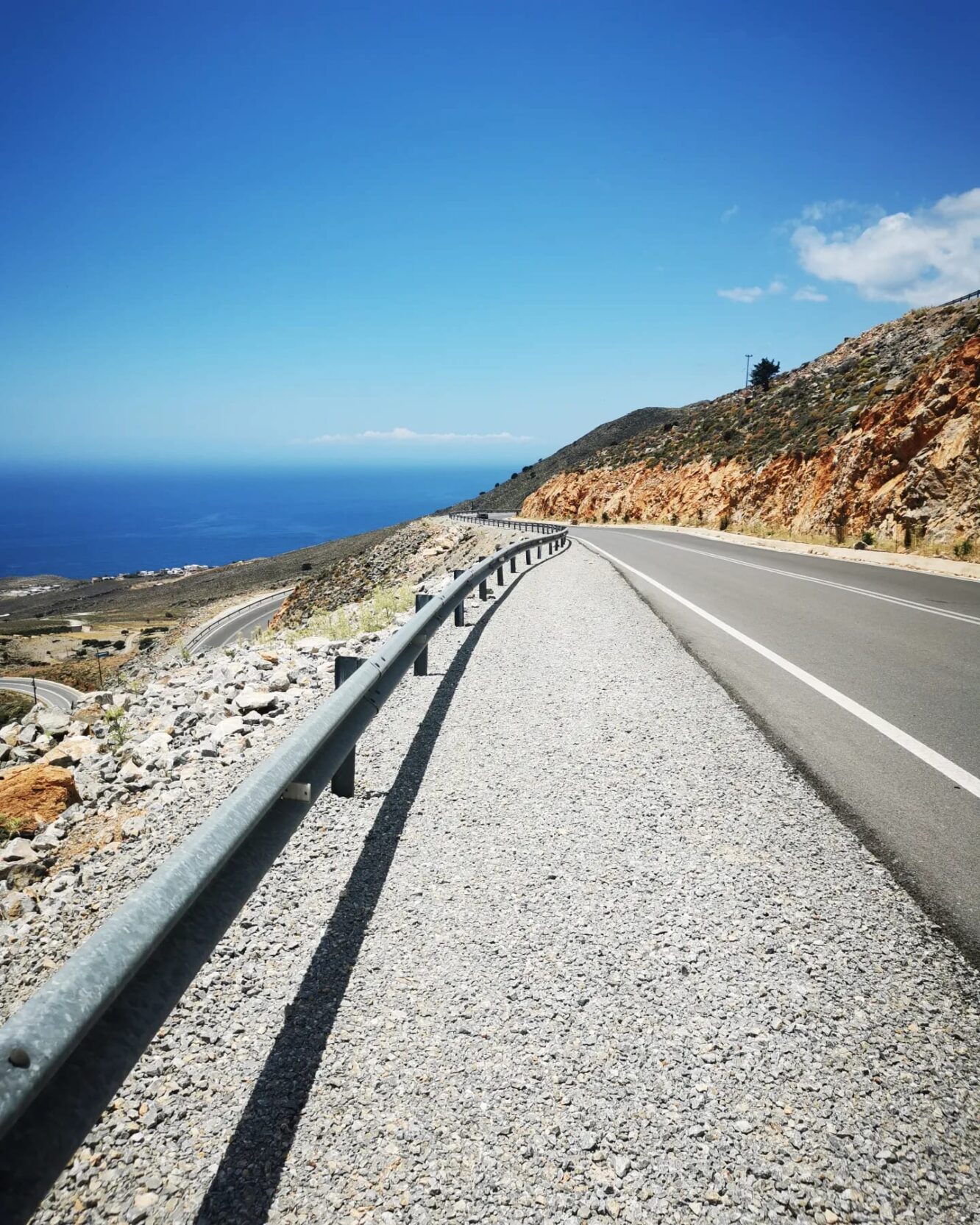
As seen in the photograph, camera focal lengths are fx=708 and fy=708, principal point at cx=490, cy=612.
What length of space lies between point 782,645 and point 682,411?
94.2m

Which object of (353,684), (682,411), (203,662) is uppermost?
(682,411)

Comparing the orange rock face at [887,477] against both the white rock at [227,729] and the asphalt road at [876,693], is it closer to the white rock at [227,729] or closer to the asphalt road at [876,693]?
the asphalt road at [876,693]

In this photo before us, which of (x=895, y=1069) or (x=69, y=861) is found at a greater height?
(x=895, y=1069)

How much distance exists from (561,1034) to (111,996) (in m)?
1.29

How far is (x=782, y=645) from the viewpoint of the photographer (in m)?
7.58

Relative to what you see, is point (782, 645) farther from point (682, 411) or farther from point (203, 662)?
point (682, 411)

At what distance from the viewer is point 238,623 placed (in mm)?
58969

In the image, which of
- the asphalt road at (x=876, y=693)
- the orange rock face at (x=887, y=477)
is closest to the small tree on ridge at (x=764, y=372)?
the orange rock face at (x=887, y=477)

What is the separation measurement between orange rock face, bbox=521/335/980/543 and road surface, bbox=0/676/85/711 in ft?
134

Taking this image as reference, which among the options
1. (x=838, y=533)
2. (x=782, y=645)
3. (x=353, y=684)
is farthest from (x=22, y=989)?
(x=838, y=533)

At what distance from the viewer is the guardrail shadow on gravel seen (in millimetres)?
1666

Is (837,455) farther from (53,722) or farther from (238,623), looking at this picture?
(238,623)

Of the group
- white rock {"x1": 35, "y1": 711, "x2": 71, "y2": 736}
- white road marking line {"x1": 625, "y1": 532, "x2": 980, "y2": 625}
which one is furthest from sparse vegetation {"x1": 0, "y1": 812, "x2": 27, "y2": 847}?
white road marking line {"x1": 625, "y1": 532, "x2": 980, "y2": 625}

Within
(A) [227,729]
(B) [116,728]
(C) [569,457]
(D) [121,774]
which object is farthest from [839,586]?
(C) [569,457]
